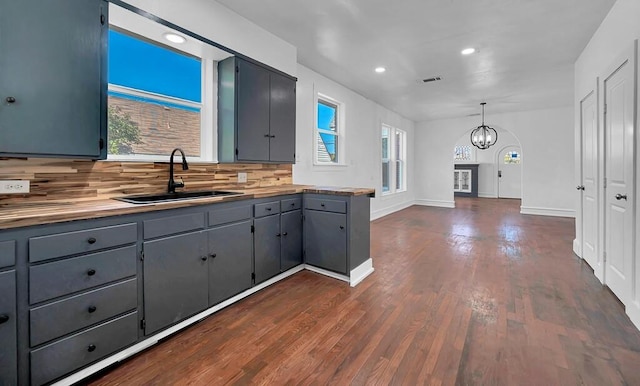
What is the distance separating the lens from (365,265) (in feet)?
10.6

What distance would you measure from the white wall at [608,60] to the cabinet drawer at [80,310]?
356 cm

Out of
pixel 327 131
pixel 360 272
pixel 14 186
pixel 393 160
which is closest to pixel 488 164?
pixel 393 160

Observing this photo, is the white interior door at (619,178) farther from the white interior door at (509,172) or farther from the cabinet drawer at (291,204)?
the white interior door at (509,172)

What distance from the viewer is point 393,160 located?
26.5ft

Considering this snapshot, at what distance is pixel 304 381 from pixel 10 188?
2.05 metres

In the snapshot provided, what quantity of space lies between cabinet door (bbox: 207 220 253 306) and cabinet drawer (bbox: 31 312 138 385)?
2.01ft

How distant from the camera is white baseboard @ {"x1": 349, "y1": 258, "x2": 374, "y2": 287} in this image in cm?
297

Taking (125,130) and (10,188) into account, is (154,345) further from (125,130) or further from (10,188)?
(125,130)

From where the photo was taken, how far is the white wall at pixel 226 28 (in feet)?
7.95

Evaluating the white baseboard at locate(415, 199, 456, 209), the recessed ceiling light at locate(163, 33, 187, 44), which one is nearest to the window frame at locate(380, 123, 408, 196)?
the white baseboard at locate(415, 199, 456, 209)

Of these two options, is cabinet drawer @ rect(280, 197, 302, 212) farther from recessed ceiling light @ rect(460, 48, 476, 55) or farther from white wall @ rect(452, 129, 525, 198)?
white wall @ rect(452, 129, 525, 198)

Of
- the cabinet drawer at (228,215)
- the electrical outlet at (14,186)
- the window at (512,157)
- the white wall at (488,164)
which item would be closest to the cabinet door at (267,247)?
the cabinet drawer at (228,215)

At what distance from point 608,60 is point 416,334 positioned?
3347mm

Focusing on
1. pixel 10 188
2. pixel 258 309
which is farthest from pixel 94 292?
pixel 258 309
